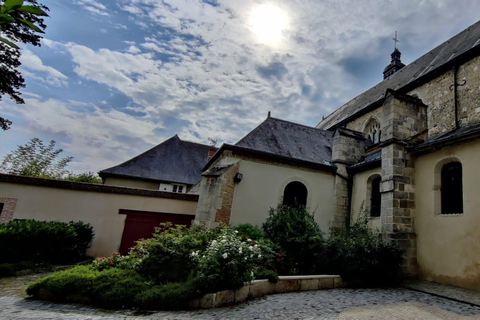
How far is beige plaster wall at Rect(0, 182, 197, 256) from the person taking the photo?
26.9ft

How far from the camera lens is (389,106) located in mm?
7621

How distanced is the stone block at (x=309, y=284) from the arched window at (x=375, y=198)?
4.28 meters

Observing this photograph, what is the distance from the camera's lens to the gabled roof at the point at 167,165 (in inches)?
625

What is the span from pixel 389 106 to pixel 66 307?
9271mm

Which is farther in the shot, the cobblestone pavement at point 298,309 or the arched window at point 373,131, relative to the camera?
the arched window at point 373,131

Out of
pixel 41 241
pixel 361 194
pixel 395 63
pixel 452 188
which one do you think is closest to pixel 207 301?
pixel 41 241

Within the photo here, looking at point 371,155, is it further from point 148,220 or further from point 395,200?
point 148,220

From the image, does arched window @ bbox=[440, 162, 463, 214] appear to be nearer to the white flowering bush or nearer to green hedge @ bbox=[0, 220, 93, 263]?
the white flowering bush

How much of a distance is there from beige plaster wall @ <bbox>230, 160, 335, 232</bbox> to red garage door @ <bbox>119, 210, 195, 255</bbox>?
118 inches

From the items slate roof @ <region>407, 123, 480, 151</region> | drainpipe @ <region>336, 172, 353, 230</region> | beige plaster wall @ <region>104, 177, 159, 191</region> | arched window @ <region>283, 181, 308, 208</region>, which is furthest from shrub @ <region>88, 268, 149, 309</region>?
beige plaster wall @ <region>104, 177, 159, 191</region>

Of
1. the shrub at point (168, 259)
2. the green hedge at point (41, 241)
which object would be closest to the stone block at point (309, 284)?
Result: the shrub at point (168, 259)

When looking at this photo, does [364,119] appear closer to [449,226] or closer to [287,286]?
[449,226]

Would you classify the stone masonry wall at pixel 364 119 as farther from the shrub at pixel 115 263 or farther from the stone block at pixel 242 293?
the shrub at pixel 115 263

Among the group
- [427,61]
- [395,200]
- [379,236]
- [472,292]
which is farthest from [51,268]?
[427,61]
